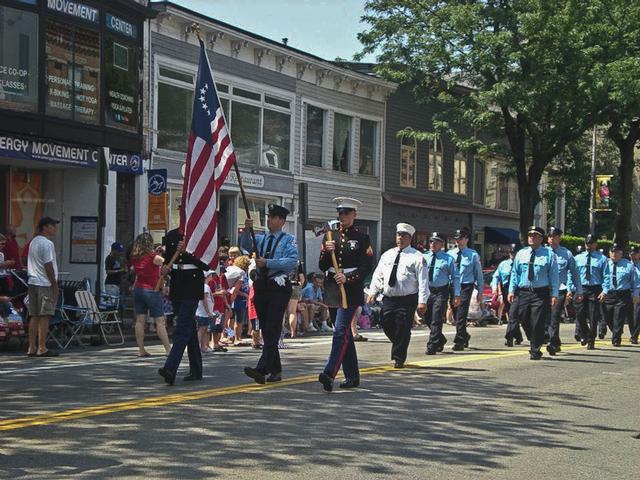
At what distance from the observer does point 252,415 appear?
901 cm

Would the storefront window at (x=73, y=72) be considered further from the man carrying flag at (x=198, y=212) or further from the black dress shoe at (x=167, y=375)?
the black dress shoe at (x=167, y=375)

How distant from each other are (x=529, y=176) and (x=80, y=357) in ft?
76.0

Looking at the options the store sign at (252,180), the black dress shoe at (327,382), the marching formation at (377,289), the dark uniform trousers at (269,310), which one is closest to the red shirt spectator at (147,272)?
the marching formation at (377,289)

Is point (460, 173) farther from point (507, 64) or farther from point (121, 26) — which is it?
point (121, 26)

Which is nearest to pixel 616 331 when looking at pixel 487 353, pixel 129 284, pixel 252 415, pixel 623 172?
pixel 487 353

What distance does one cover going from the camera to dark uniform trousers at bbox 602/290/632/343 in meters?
19.1

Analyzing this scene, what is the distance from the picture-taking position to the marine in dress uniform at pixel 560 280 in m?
16.2

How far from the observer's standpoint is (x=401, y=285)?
1266 cm

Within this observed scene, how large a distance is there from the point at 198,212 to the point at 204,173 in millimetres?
454

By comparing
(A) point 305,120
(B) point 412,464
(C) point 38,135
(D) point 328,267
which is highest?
(A) point 305,120

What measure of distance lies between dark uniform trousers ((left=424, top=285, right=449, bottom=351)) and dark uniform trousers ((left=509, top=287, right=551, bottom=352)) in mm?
1250

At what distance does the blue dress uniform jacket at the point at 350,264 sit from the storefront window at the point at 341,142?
74.3 ft

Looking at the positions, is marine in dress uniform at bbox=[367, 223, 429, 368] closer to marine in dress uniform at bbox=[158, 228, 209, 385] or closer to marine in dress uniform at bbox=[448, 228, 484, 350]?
marine in dress uniform at bbox=[158, 228, 209, 385]

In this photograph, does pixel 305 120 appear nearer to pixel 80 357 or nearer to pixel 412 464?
pixel 80 357
